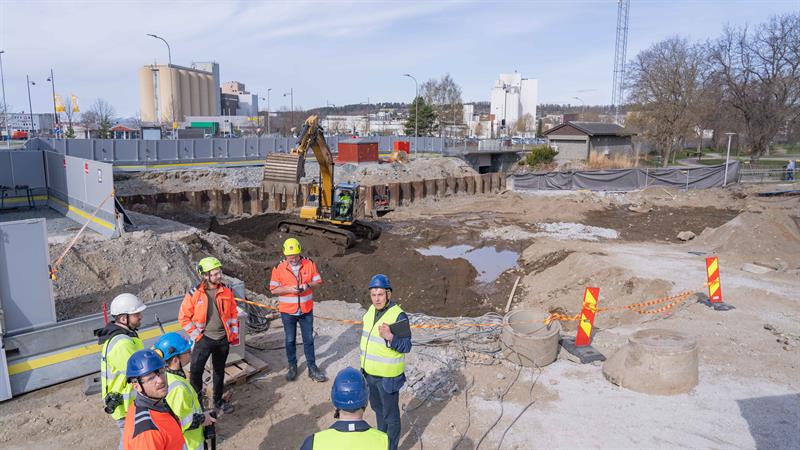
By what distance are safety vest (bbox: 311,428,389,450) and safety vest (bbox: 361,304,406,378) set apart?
6.97 feet

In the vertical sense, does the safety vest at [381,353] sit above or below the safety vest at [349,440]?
below

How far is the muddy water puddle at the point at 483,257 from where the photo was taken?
16547 mm

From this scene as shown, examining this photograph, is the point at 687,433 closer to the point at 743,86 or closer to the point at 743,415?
the point at 743,415

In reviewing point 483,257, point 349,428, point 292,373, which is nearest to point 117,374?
point 349,428

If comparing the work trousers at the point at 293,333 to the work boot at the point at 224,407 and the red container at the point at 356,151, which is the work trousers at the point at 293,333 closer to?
the work boot at the point at 224,407

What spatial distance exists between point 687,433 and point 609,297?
6.44m

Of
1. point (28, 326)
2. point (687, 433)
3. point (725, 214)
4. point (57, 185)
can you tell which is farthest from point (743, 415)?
point (725, 214)

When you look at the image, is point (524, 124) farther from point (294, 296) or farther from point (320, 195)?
point (294, 296)

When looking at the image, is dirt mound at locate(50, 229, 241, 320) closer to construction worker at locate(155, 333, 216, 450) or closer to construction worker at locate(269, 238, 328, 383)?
construction worker at locate(269, 238, 328, 383)

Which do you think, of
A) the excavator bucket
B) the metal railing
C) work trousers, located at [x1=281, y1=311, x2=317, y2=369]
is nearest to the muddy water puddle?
the excavator bucket

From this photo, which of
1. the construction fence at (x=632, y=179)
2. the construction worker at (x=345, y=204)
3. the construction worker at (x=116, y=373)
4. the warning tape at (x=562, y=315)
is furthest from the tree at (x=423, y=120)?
the construction worker at (x=116, y=373)

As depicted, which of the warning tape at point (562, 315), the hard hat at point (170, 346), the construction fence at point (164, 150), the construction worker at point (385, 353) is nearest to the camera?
Answer: the hard hat at point (170, 346)

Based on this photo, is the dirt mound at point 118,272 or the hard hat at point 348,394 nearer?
the hard hat at point 348,394

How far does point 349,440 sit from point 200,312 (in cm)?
345
